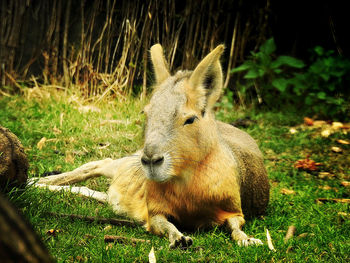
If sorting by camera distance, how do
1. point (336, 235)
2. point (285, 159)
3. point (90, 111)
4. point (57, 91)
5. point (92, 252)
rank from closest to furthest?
point (92, 252) < point (336, 235) < point (285, 159) < point (90, 111) < point (57, 91)

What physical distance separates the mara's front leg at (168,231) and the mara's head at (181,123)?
12.5 inches

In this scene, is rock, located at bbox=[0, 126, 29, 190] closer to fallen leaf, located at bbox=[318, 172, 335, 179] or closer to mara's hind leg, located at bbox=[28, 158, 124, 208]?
mara's hind leg, located at bbox=[28, 158, 124, 208]

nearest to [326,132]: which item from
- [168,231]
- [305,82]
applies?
[305,82]

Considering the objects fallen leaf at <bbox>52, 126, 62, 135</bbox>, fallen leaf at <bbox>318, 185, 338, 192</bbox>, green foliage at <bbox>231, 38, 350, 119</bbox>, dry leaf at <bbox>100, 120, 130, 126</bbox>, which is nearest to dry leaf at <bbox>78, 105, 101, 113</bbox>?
dry leaf at <bbox>100, 120, 130, 126</bbox>

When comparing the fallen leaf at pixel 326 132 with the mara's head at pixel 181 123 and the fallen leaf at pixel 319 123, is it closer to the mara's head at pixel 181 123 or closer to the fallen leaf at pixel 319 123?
the fallen leaf at pixel 319 123

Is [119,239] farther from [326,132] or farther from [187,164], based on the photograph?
[326,132]

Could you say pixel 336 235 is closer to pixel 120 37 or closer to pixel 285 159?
pixel 285 159

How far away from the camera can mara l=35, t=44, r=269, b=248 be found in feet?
8.63

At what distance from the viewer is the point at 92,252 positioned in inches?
91.7

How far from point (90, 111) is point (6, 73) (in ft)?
5.89

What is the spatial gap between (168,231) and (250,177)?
3.21 feet

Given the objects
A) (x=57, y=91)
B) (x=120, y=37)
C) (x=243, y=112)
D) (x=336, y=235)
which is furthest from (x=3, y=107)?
(x=336, y=235)

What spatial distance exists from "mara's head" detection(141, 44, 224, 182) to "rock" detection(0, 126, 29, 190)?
2.79 feet

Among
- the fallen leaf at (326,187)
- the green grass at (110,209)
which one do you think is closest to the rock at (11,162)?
A: the green grass at (110,209)
